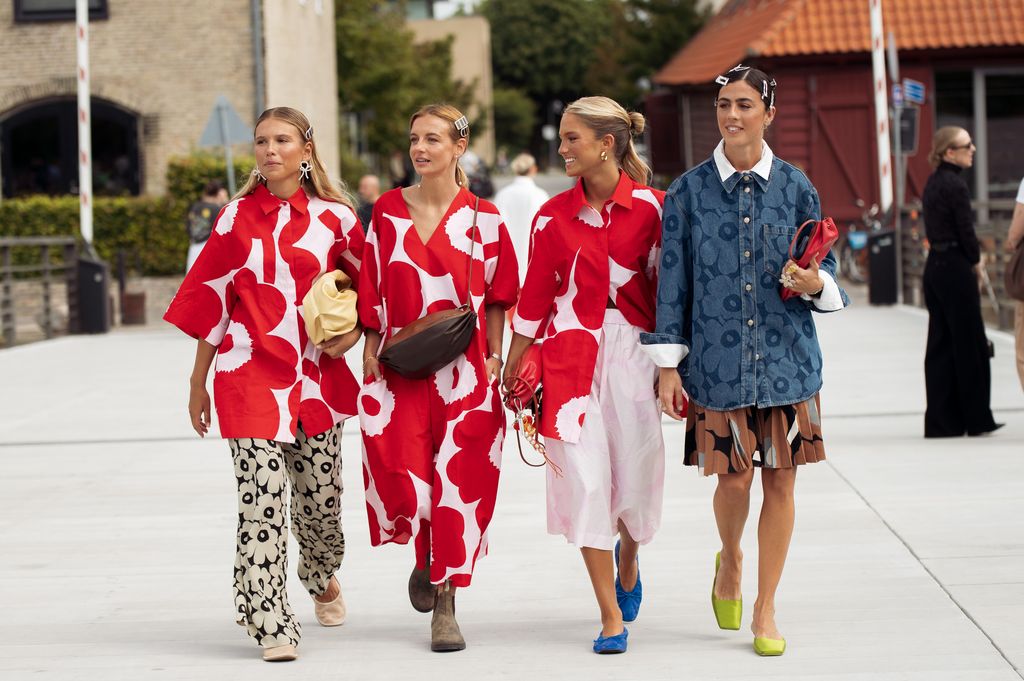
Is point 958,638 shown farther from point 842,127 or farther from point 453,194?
point 842,127

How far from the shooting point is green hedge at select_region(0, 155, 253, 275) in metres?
26.0

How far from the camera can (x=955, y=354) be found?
940 centimetres

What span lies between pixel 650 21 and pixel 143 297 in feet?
80.5

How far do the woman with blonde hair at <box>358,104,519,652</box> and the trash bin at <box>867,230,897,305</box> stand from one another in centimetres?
1480

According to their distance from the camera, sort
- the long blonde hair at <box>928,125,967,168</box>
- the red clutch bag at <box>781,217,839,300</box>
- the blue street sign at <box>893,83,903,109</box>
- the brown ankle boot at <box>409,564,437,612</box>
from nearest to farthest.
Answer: the red clutch bag at <box>781,217,839,300</box>
the brown ankle boot at <box>409,564,437,612</box>
the long blonde hair at <box>928,125,967,168</box>
the blue street sign at <box>893,83,903,109</box>

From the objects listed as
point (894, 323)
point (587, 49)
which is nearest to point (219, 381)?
point (894, 323)

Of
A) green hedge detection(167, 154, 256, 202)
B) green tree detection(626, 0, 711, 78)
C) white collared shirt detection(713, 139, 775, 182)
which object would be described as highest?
green tree detection(626, 0, 711, 78)

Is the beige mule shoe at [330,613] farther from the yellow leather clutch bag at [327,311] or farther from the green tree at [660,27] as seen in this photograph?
the green tree at [660,27]

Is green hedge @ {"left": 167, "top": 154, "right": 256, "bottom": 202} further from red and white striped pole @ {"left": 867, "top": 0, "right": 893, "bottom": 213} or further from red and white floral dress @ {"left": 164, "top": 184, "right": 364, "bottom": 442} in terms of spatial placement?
red and white floral dress @ {"left": 164, "top": 184, "right": 364, "bottom": 442}

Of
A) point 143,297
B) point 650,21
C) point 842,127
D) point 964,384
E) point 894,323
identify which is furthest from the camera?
point 650,21

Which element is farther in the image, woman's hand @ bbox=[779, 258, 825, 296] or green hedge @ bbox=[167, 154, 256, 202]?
green hedge @ bbox=[167, 154, 256, 202]

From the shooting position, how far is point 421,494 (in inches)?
209

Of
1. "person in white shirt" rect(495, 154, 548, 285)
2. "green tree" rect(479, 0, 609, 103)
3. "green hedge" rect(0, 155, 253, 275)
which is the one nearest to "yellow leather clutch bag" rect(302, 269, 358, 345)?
"person in white shirt" rect(495, 154, 548, 285)

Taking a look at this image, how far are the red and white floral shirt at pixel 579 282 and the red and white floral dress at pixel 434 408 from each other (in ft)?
0.55
